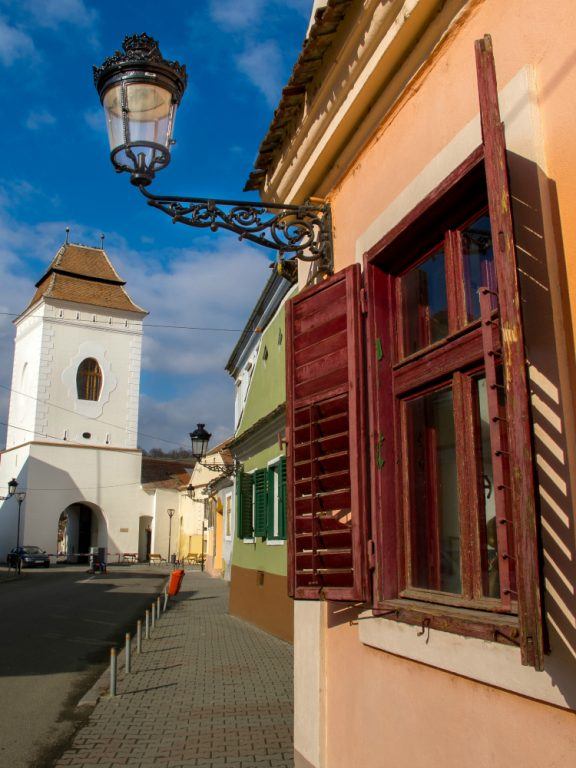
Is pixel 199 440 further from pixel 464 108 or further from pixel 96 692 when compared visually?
pixel 464 108

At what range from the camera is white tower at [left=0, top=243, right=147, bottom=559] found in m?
45.5

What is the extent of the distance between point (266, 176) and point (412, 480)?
3.23 meters

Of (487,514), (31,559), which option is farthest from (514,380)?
(31,559)

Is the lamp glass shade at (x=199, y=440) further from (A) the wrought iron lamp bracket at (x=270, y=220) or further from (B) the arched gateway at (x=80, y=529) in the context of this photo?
(B) the arched gateway at (x=80, y=529)

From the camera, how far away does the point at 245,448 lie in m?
16.3

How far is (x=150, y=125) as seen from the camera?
4.88 m

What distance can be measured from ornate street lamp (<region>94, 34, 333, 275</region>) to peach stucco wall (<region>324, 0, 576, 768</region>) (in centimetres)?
37

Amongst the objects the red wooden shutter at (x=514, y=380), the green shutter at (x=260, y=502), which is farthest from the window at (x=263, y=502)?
the red wooden shutter at (x=514, y=380)

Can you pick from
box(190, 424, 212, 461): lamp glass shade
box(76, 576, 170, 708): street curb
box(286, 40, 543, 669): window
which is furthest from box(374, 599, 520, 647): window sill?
box(190, 424, 212, 461): lamp glass shade

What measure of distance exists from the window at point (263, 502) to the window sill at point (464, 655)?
8699 millimetres

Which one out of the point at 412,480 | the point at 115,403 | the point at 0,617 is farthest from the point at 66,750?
the point at 115,403

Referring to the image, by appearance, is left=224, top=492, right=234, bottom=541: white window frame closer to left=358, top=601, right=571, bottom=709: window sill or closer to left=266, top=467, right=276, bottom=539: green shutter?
left=266, top=467, right=276, bottom=539: green shutter

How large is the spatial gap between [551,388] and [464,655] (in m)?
1.09

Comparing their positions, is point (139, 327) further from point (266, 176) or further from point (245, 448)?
point (266, 176)
